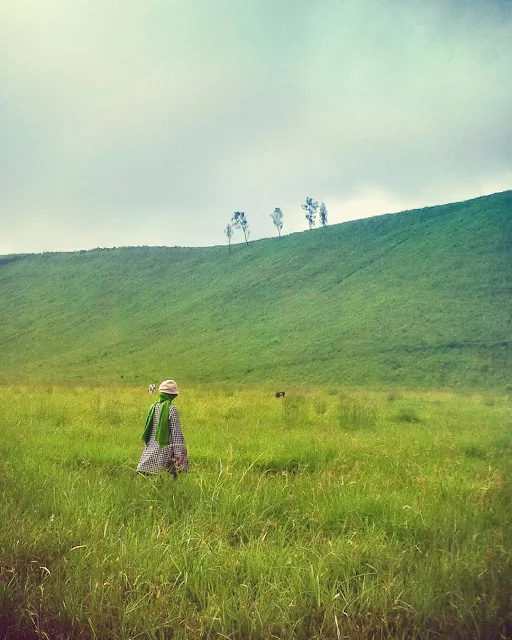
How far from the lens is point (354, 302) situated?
64625mm

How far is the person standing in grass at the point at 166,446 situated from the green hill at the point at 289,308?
35.4 metres

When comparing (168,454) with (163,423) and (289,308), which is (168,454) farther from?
(289,308)

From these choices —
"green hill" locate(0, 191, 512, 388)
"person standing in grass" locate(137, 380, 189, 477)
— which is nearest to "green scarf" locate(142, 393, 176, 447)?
"person standing in grass" locate(137, 380, 189, 477)

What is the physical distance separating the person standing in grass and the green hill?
35.4 metres

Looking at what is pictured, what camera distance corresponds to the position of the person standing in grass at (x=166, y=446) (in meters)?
6.60

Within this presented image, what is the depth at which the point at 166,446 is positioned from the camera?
661 centimetres

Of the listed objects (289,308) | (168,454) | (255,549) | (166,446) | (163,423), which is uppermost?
(289,308)

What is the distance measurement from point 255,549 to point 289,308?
6405 centimetres

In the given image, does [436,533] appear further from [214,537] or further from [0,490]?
[0,490]

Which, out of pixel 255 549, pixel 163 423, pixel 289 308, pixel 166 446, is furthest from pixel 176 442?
pixel 289 308

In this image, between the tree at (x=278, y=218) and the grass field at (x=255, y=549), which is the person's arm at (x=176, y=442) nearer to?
the grass field at (x=255, y=549)

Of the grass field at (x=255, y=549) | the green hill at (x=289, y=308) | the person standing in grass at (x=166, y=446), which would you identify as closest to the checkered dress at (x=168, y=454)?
the person standing in grass at (x=166, y=446)

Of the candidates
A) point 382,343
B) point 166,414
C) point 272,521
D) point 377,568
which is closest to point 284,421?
point 166,414

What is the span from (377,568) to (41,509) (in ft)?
10.1
